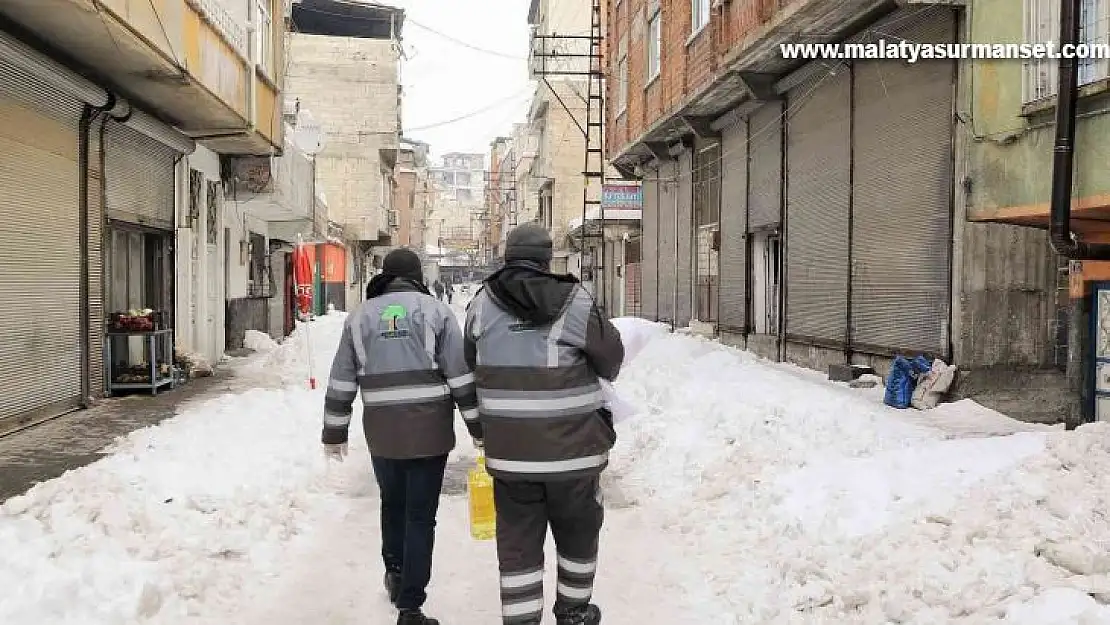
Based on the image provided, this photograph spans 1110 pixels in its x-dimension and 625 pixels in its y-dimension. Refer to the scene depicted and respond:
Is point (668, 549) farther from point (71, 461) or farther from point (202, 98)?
point (202, 98)

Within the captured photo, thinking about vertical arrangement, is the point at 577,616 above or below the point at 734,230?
below

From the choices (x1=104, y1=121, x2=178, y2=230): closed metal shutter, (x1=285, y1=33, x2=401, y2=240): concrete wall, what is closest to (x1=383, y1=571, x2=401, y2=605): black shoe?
(x1=104, y1=121, x2=178, y2=230): closed metal shutter

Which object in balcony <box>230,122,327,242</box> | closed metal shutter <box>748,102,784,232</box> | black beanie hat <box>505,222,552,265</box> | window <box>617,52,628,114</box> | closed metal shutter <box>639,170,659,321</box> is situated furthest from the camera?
window <box>617,52,628,114</box>

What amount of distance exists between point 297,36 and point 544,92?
12225mm

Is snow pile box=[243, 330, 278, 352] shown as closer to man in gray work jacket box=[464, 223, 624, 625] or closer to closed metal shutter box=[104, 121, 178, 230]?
closed metal shutter box=[104, 121, 178, 230]

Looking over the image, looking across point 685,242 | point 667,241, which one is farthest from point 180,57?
point 667,241

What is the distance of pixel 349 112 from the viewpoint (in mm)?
40438

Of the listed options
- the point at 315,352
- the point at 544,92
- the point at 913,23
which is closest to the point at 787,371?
the point at 913,23

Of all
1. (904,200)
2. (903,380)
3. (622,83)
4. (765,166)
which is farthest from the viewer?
(622,83)

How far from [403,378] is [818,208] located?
10043mm

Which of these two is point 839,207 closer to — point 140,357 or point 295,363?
point 140,357

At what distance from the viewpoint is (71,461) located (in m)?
7.15

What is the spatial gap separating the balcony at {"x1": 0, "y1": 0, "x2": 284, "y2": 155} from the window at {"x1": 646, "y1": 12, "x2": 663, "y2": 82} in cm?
887

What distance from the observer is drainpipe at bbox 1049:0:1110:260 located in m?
7.17
